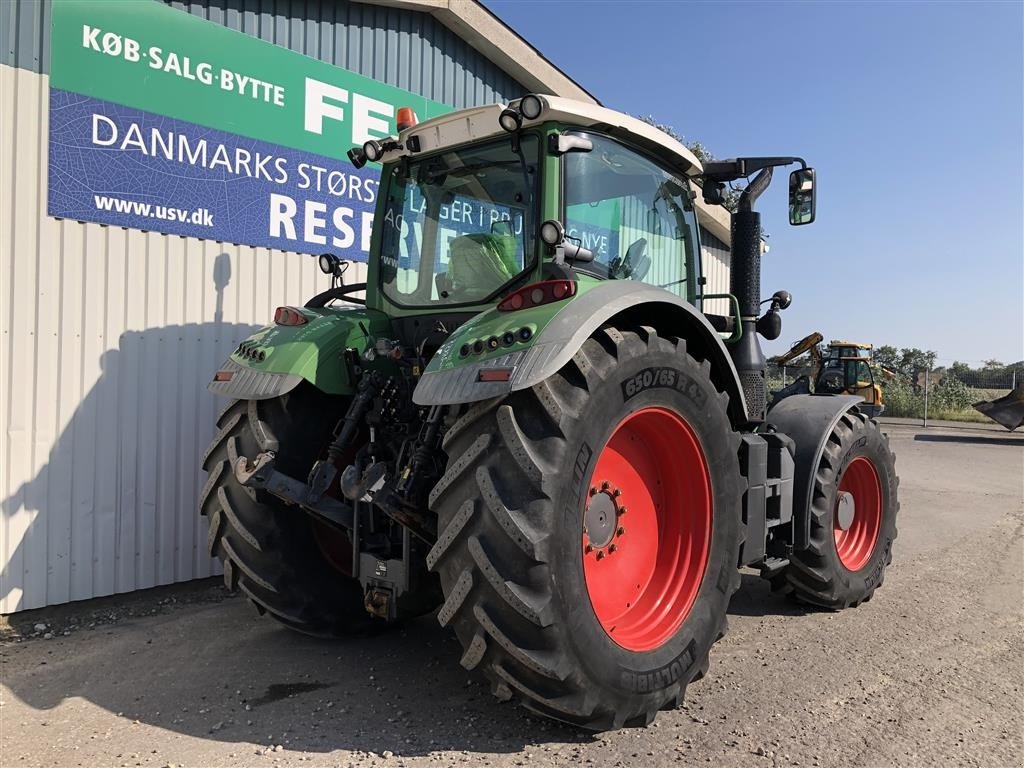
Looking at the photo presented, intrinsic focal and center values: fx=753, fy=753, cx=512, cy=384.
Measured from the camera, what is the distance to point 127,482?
4.86 meters

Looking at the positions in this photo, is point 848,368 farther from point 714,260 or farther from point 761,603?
point 761,603

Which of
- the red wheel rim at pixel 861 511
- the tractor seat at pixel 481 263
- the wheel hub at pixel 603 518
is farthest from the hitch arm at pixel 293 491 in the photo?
the red wheel rim at pixel 861 511

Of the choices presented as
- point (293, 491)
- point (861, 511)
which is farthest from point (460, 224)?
point (861, 511)

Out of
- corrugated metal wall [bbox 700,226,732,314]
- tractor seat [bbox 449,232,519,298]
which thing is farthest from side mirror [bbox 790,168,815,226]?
corrugated metal wall [bbox 700,226,732,314]

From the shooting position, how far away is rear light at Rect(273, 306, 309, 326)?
3953mm

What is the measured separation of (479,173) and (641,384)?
4.72 feet

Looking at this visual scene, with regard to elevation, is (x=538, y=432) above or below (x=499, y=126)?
below

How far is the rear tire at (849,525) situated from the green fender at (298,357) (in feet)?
9.17

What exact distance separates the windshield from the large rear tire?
836mm

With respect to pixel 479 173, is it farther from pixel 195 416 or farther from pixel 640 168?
pixel 195 416

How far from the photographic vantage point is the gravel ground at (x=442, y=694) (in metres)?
2.88

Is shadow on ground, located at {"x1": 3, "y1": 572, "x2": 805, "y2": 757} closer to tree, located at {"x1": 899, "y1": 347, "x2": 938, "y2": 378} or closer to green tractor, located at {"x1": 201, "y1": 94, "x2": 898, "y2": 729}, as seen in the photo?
green tractor, located at {"x1": 201, "y1": 94, "x2": 898, "y2": 729}

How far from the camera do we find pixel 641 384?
10.0 feet

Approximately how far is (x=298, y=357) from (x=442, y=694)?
169cm
